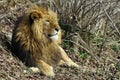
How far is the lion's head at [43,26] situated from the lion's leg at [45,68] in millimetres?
411

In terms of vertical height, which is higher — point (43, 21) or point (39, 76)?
point (43, 21)

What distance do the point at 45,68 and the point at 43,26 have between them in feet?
2.20

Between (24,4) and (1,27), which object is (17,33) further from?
(24,4)

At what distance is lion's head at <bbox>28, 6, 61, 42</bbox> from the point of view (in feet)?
24.7

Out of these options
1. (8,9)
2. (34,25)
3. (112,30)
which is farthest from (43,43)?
(112,30)

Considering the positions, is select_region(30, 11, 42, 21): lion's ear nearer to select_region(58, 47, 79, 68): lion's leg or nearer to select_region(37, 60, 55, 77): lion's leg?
select_region(37, 60, 55, 77): lion's leg

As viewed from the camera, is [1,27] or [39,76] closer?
[39,76]

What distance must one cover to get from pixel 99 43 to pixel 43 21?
8.56ft

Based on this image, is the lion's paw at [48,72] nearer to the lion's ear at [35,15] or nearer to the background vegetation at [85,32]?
the background vegetation at [85,32]

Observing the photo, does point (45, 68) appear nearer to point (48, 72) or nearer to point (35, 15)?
point (48, 72)

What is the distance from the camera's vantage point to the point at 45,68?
292 inches

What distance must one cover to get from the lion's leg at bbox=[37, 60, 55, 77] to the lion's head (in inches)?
16.2

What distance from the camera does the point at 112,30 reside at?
10164 mm

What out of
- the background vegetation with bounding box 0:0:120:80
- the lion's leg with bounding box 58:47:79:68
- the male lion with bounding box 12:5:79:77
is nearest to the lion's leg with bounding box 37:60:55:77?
the male lion with bounding box 12:5:79:77
